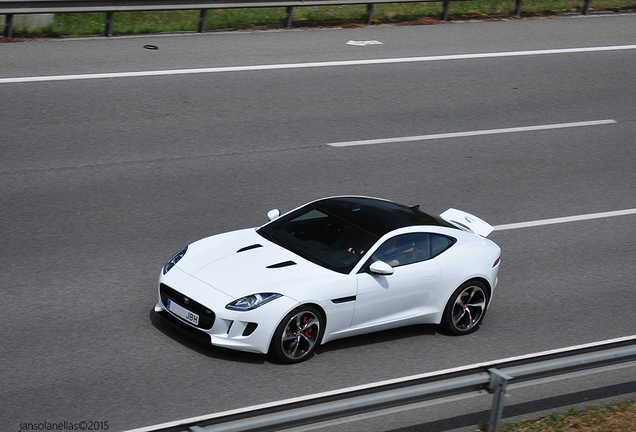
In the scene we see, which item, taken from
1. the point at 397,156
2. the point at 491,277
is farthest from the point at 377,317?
the point at 397,156

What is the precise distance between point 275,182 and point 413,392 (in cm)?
635

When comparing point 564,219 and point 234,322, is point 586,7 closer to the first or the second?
point 564,219

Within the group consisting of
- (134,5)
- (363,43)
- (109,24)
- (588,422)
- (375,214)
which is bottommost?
(588,422)

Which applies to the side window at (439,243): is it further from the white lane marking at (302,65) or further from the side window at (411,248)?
the white lane marking at (302,65)

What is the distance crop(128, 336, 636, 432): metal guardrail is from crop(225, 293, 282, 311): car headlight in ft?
5.93

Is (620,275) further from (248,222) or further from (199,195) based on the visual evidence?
(199,195)

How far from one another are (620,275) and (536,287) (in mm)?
1343

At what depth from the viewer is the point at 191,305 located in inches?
296

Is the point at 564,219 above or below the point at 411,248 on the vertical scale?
below

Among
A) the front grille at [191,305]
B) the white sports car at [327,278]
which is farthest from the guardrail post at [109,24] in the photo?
the front grille at [191,305]

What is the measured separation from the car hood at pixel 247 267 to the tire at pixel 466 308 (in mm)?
1601

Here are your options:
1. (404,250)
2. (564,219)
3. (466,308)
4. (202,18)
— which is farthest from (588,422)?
(202,18)

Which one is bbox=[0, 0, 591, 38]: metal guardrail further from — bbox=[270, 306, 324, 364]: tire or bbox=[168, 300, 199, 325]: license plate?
bbox=[270, 306, 324, 364]: tire

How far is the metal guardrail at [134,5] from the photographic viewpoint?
15742 mm
